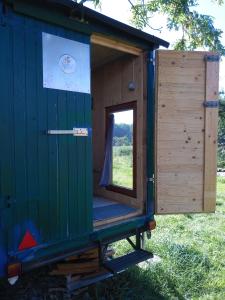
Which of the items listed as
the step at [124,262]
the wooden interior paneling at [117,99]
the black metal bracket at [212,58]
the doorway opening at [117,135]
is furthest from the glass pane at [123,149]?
the black metal bracket at [212,58]

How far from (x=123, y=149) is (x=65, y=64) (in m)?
1.80

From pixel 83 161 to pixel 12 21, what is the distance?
4.40 feet

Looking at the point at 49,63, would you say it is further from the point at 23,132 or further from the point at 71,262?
the point at 71,262

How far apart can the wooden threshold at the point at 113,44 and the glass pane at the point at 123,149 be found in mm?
792

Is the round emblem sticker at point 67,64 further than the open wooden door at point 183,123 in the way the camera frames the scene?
No

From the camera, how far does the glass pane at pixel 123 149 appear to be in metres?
3.85

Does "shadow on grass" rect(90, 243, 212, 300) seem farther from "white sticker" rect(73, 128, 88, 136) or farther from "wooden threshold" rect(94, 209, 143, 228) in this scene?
"white sticker" rect(73, 128, 88, 136)

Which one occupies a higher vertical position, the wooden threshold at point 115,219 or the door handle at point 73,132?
the door handle at point 73,132

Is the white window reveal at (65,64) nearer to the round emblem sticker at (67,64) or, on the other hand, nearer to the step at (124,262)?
the round emblem sticker at (67,64)

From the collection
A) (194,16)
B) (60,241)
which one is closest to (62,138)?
(60,241)

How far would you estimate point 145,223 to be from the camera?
342 centimetres

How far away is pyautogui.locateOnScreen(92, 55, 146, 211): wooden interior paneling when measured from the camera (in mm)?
3574

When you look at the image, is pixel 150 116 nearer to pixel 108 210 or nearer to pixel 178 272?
pixel 108 210

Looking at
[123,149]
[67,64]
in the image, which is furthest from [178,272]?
[67,64]
